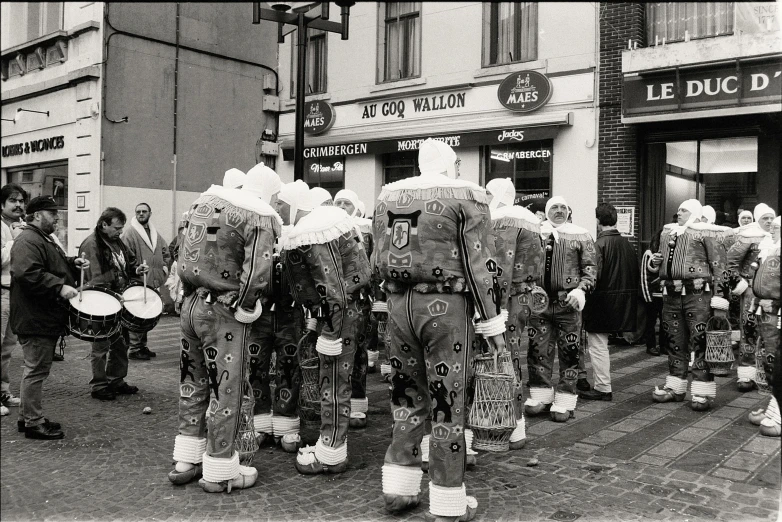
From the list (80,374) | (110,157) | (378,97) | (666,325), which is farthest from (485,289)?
(110,157)

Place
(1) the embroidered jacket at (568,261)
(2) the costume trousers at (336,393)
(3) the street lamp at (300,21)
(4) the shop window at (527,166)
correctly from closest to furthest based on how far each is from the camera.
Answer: (2) the costume trousers at (336,393) → (1) the embroidered jacket at (568,261) → (3) the street lamp at (300,21) → (4) the shop window at (527,166)

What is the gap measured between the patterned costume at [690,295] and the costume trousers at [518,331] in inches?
80.3

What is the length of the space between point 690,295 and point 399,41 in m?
9.25

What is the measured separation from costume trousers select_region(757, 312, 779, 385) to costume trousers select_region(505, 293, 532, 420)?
207cm

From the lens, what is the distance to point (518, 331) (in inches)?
230

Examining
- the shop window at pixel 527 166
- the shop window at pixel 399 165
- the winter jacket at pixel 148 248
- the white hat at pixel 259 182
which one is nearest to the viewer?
the white hat at pixel 259 182

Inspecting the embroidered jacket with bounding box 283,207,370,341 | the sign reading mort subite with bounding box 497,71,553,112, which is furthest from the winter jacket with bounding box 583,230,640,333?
the sign reading mort subite with bounding box 497,71,553,112

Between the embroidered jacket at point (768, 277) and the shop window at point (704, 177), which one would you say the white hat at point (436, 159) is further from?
the shop window at point (704, 177)

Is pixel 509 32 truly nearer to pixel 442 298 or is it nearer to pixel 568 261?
pixel 568 261

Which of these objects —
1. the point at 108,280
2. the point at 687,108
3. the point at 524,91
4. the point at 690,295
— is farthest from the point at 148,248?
the point at 687,108

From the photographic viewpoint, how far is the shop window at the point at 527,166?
12.3 m

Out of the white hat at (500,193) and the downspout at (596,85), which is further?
the downspout at (596,85)

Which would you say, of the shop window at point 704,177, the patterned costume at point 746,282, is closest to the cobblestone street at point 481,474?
the patterned costume at point 746,282

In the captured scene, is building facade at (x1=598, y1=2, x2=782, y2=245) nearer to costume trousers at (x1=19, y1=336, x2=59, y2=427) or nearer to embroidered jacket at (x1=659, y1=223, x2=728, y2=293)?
embroidered jacket at (x1=659, y1=223, x2=728, y2=293)
